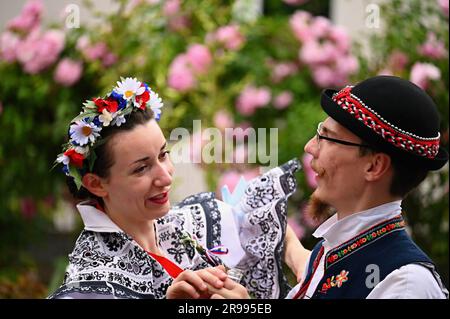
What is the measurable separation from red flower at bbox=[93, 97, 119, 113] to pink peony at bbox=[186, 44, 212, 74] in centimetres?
262

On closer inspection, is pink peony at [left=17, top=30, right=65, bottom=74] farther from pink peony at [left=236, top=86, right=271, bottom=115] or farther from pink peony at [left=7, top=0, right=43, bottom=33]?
pink peony at [left=236, top=86, right=271, bottom=115]

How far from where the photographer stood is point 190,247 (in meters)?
2.38

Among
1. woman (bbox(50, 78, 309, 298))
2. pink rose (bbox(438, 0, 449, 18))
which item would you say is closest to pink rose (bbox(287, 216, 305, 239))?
pink rose (bbox(438, 0, 449, 18))

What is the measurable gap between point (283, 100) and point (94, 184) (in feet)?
9.60

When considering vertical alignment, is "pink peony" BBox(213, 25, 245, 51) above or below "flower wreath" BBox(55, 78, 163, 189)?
below

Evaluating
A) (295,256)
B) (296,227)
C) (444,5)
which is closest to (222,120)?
(296,227)

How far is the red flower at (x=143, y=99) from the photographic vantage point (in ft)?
7.52

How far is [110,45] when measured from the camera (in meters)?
5.07

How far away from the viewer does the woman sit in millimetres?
2180

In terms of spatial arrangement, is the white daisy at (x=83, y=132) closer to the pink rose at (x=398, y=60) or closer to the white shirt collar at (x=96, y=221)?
the white shirt collar at (x=96, y=221)

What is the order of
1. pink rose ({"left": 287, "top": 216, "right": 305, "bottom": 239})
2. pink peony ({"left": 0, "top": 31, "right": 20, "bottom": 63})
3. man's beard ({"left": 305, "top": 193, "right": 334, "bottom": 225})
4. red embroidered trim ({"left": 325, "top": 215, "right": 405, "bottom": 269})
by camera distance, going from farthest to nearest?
pink peony ({"left": 0, "top": 31, "right": 20, "bottom": 63}), pink rose ({"left": 287, "top": 216, "right": 305, "bottom": 239}), man's beard ({"left": 305, "top": 193, "right": 334, "bottom": 225}), red embroidered trim ({"left": 325, "top": 215, "right": 405, "bottom": 269})

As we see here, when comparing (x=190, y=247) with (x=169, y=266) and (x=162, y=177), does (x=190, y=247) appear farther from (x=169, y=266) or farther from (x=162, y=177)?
(x=162, y=177)
